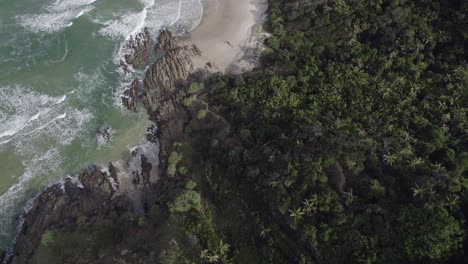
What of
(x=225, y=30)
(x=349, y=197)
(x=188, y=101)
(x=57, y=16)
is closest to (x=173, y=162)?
(x=188, y=101)

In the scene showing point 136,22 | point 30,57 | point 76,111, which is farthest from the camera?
point 136,22

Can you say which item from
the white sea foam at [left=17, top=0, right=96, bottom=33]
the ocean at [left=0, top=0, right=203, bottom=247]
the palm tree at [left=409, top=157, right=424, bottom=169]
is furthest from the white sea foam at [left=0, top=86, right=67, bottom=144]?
the palm tree at [left=409, top=157, right=424, bottom=169]

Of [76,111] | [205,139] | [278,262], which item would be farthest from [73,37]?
[278,262]

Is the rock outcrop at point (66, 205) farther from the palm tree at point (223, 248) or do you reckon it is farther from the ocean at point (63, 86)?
the palm tree at point (223, 248)

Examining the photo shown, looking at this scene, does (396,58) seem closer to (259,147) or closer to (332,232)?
(259,147)

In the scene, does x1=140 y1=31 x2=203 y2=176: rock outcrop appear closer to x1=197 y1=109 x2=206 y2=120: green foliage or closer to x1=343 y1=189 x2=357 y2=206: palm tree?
x1=197 y1=109 x2=206 y2=120: green foliage

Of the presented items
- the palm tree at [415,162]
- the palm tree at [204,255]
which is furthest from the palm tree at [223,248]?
the palm tree at [415,162]

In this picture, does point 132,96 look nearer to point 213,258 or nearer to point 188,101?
point 188,101
